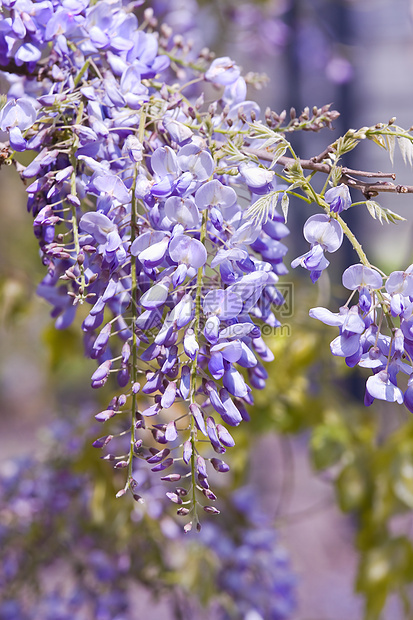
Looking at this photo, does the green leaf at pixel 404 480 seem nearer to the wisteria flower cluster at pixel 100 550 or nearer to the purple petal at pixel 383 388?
the wisteria flower cluster at pixel 100 550

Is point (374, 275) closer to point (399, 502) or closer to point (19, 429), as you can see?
point (399, 502)

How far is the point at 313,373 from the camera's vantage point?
6.20 feet

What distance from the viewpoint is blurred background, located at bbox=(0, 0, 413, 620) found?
1271mm

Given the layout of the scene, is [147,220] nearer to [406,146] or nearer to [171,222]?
[171,222]

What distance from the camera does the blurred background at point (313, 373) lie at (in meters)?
1.27

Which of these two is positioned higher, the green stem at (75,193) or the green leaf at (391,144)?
the green leaf at (391,144)

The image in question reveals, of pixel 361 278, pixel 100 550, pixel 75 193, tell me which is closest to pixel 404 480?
pixel 100 550

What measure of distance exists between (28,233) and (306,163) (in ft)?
8.56

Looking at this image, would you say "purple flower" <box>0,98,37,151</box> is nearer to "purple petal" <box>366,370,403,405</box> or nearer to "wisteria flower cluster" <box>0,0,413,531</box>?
"wisteria flower cluster" <box>0,0,413,531</box>

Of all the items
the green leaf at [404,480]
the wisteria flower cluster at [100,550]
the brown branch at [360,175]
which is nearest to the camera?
the brown branch at [360,175]

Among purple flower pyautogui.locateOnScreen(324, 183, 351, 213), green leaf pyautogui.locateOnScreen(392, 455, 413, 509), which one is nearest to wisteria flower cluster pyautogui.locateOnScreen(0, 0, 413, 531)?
purple flower pyautogui.locateOnScreen(324, 183, 351, 213)

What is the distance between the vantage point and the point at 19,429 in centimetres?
489

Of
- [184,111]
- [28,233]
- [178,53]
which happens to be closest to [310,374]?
[178,53]

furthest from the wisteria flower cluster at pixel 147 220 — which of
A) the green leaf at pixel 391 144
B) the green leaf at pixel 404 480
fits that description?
the green leaf at pixel 404 480
